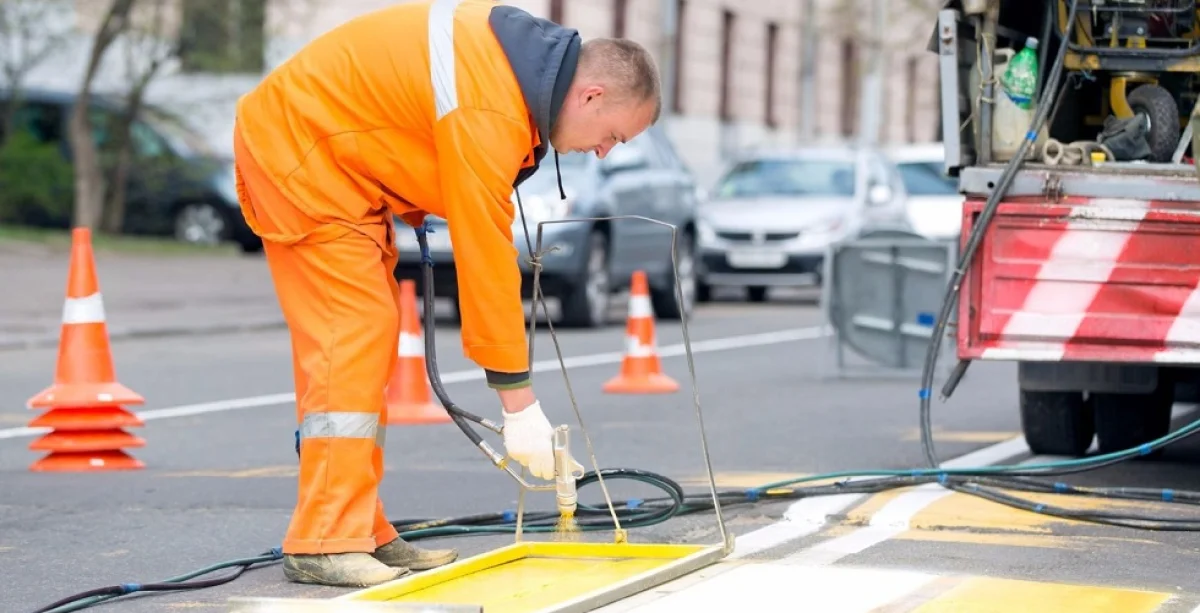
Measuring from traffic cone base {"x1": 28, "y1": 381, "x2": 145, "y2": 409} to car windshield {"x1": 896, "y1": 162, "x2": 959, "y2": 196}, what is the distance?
16.6 metres

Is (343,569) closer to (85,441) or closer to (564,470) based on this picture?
(564,470)

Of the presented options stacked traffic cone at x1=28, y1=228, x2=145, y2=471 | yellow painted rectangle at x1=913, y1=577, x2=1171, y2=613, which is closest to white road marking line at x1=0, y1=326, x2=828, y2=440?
stacked traffic cone at x1=28, y1=228, x2=145, y2=471

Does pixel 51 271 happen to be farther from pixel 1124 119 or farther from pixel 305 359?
pixel 305 359

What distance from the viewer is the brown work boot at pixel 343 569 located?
528cm

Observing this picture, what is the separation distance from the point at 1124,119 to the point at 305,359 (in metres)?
4.02

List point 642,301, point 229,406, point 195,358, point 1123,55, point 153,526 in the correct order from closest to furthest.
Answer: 1. point 153,526
2. point 1123,55
3. point 229,406
4. point 642,301
5. point 195,358

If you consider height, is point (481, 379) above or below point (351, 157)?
below

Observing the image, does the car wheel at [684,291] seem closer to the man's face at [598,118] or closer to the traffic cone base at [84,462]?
the traffic cone base at [84,462]

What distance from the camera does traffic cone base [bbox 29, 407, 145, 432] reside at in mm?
8125

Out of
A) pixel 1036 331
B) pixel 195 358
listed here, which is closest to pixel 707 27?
pixel 195 358

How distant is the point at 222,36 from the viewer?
24.5 metres

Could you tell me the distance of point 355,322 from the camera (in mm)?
5293

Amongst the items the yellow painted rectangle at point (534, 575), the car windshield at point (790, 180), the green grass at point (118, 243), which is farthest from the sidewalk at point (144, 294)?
A: the yellow painted rectangle at point (534, 575)

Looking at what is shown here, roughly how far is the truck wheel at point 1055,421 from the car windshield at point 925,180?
15.5 m
